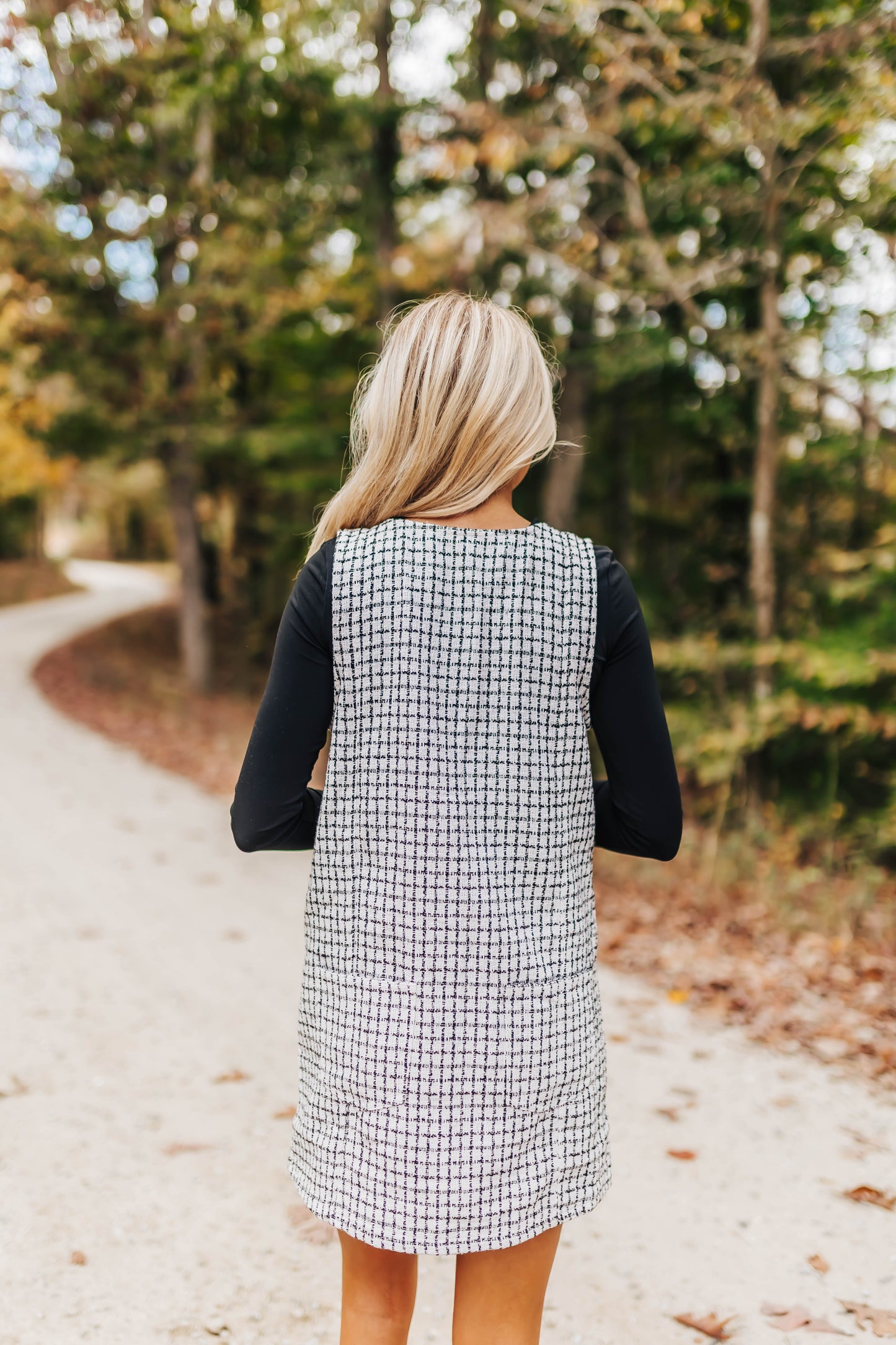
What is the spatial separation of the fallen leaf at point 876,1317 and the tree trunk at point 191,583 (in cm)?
1514

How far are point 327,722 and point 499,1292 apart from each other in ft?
3.17

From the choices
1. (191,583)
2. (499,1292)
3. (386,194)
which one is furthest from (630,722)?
(191,583)

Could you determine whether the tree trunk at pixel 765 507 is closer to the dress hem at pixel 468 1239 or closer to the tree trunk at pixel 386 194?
the tree trunk at pixel 386 194

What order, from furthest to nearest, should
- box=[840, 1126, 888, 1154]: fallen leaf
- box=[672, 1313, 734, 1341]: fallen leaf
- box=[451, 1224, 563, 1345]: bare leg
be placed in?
box=[840, 1126, 888, 1154]: fallen leaf → box=[672, 1313, 734, 1341]: fallen leaf → box=[451, 1224, 563, 1345]: bare leg

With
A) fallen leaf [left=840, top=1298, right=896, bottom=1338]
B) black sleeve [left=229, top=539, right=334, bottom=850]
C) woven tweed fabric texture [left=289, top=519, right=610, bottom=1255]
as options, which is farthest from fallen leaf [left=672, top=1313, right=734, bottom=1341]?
black sleeve [left=229, top=539, right=334, bottom=850]

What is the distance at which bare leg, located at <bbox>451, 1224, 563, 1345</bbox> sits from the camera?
5.40ft

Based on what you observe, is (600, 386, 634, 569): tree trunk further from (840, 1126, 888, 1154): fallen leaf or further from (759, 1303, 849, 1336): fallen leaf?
(759, 1303, 849, 1336): fallen leaf

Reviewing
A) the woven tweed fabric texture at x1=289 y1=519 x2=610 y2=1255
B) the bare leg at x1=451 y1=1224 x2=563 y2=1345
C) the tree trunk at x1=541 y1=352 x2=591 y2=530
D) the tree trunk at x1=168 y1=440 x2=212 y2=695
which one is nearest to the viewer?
the woven tweed fabric texture at x1=289 y1=519 x2=610 y2=1255

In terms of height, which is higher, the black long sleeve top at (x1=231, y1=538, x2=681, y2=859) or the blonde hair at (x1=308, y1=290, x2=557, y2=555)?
the blonde hair at (x1=308, y1=290, x2=557, y2=555)

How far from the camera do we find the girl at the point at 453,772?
1.54 m

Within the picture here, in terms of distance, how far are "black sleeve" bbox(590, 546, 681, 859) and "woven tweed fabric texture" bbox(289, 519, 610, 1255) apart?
40 mm

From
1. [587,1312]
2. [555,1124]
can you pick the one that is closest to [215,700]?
[587,1312]

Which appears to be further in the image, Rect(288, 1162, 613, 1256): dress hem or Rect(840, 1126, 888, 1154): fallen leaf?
Rect(840, 1126, 888, 1154): fallen leaf

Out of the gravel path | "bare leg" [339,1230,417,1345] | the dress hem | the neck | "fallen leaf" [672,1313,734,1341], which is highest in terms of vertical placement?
the neck
